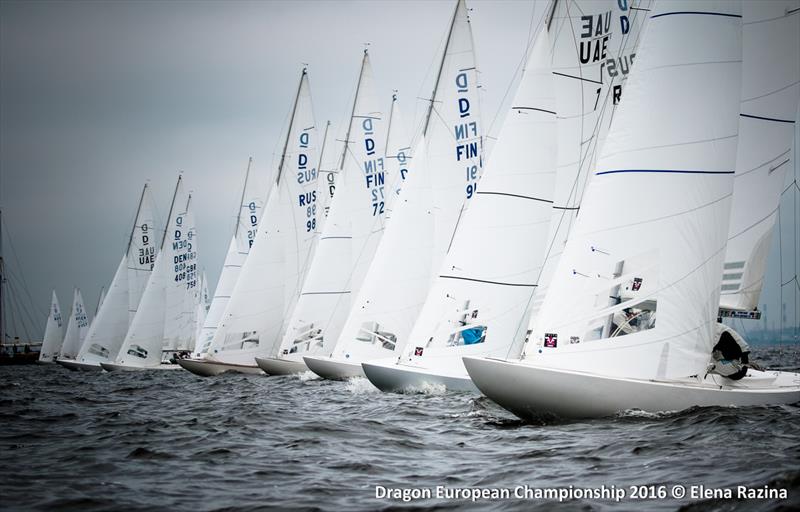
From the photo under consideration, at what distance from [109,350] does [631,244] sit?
34.9 metres

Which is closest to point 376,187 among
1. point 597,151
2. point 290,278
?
point 290,278

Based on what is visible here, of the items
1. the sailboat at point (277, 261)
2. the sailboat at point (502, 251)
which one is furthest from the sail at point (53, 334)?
the sailboat at point (502, 251)

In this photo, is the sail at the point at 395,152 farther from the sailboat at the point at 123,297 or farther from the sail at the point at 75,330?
the sail at the point at 75,330

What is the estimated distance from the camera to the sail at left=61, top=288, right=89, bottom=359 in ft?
200

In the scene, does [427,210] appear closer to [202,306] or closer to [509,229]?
[509,229]

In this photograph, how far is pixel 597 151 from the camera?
A: 64.0ft

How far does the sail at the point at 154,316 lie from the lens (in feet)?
128

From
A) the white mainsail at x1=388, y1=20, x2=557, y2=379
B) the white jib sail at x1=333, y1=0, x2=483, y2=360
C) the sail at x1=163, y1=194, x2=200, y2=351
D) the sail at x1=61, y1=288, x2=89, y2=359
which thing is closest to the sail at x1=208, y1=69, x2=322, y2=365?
the white jib sail at x1=333, y1=0, x2=483, y2=360

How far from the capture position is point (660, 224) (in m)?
13.0

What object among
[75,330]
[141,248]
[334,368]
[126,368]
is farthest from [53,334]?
[334,368]

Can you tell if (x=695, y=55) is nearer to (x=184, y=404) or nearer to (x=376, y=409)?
(x=376, y=409)

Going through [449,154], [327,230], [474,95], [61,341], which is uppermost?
[474,95]

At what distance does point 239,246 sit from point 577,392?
32.5m

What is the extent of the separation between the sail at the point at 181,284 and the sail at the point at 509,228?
27.2 m
